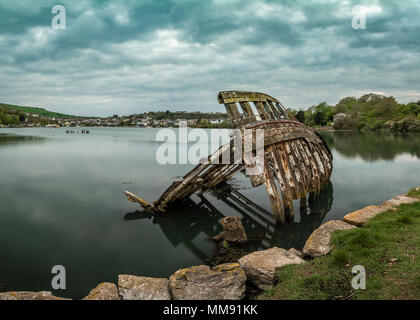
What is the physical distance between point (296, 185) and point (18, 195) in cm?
1392

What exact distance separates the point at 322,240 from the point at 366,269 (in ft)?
4.83

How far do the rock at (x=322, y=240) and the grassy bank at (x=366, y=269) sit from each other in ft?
0.68

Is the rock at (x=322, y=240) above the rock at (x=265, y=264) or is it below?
above

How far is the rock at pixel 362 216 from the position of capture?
23.1 feet

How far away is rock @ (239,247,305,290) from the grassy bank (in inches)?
7.0

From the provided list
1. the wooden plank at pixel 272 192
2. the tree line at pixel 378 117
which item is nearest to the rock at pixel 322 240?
the wooden plank at pixel 272 192

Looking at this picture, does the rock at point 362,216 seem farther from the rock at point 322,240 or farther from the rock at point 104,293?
the rock at point 104,293

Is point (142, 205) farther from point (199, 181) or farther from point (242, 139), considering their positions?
point (242, 139)

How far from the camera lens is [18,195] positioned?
45.5 feet

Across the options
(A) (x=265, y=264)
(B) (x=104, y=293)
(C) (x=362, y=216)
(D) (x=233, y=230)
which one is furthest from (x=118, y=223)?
(C) (x=362, y=216)

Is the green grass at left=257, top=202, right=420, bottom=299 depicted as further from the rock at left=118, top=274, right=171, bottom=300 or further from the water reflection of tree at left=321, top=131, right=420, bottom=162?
the water reflection of tree at left=321, top=131, right=420, bottom=162

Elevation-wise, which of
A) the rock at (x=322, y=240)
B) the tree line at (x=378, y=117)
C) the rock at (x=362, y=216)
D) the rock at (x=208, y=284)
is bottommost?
the rock at (x=208, y=284)
